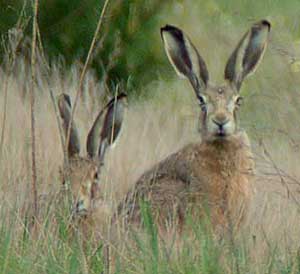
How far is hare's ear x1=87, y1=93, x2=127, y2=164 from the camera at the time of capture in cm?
708

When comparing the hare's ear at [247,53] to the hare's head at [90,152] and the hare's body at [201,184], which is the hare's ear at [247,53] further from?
the hare's head at [90,152]

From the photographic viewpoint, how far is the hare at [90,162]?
21.5 feet

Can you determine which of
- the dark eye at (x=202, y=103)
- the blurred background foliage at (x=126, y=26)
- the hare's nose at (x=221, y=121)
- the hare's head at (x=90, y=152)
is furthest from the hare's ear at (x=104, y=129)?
the blurred background foliage at (x=126, y=26)

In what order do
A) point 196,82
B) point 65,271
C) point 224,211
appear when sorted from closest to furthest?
point 65,271 → point 224,211 → point 196,82

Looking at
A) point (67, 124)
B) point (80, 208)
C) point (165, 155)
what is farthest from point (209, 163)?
point (165, 155)

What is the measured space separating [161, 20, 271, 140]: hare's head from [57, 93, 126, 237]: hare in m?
0.44

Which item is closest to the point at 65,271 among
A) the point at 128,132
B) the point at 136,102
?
the point at 128,132

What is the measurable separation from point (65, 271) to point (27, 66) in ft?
21.0

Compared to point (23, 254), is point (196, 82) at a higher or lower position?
higher

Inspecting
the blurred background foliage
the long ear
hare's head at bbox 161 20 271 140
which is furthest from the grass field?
the long ear

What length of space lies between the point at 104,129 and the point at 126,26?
4.74m

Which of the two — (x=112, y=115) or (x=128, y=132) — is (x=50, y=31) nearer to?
(x=128, y=132)

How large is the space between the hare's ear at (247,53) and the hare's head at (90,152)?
62 cm

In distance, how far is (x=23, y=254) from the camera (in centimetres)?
579
